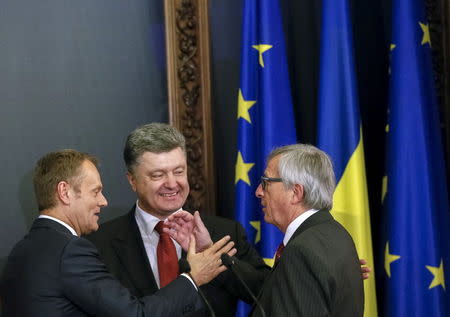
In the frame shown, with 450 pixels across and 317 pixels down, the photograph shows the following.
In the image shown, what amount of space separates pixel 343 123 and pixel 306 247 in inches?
52.1

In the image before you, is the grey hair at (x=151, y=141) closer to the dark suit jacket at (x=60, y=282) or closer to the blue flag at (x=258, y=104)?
the dark suit jacket at (x=60, y=282)

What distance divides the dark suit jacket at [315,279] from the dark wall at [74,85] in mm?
1272

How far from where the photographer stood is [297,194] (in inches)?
88.8

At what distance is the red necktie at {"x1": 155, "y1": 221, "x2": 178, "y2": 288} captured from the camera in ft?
8.30

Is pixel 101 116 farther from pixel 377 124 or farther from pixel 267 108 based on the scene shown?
pixel 377 124

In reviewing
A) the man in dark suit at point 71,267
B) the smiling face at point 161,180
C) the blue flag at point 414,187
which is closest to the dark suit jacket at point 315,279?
Result: the man in dark suit at point 71,267

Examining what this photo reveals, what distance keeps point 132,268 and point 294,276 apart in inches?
30.5

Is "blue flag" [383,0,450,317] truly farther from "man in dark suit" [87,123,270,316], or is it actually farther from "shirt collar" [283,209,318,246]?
"shirt collar" [283,209,318,246]

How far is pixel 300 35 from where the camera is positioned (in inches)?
143

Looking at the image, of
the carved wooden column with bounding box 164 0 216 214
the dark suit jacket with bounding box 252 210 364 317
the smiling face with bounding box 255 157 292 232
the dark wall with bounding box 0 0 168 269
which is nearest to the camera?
the dark suit jacket with bounding box 252 210 364 317

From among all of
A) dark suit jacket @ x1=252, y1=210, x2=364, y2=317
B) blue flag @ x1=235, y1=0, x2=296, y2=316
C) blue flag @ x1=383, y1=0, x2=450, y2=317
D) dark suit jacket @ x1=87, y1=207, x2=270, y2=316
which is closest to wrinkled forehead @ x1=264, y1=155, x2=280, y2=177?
dark suit jacket @ x1=252, y1=210, x2=364, y2=317

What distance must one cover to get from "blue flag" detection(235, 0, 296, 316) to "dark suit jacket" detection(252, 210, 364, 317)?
1148 millimetres

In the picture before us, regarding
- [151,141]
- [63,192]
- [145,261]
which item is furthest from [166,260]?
[63,192]

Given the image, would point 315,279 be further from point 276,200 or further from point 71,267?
point 71,267
